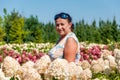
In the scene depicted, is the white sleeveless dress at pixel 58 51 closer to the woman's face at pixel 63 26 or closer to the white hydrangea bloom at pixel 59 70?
the woman's face at pixel 63 26

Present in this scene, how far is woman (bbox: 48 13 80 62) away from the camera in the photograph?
506 cm

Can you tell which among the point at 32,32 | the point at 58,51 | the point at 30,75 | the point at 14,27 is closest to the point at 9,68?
the point at 30,75

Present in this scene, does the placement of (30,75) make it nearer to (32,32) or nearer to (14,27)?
(14,27)

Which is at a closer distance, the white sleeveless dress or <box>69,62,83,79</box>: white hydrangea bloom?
<box>69,62,83,79</box>: white hydrangea bloom

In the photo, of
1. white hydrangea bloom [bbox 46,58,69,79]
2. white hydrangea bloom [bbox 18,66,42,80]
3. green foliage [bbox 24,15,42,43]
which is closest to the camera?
white hydrangea bloom [bbox 46,58,69,79]

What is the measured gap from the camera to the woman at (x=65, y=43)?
5.06 m

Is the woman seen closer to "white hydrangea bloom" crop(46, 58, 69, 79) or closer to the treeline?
"white hydrangea bloom" crop(46, 58, 69, 79)

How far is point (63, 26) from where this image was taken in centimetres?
537

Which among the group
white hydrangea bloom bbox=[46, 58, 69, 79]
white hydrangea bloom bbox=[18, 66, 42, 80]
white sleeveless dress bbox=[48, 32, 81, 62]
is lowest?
white sleeveless dress bbox=[48, 32, 81, 62]

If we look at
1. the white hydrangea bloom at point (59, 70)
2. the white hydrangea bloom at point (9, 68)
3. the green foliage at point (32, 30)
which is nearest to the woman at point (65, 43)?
the white hydrangea bloom at point (9, 68)

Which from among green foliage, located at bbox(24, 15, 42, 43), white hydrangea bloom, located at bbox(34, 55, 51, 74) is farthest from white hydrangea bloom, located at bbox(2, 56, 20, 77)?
green foliage, located at bbox(24, 15, 42, 43)

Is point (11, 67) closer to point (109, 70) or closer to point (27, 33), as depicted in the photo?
point (109, 70)

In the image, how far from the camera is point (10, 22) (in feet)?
158

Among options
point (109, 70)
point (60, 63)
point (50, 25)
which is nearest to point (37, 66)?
point (60, 63)
